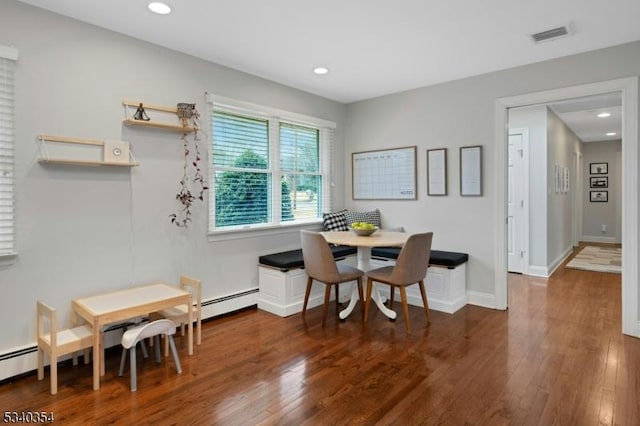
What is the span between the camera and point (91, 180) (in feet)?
9.29

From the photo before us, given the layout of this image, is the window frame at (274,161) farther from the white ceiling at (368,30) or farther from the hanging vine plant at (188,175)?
the white ceiling at (368,30)

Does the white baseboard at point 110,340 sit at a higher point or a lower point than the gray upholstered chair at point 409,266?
lower

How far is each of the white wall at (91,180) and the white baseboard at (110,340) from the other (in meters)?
0.06

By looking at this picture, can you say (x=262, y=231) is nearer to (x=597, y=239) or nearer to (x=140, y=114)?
(x=140, y=114)

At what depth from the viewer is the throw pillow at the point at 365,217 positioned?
4785 millimetres

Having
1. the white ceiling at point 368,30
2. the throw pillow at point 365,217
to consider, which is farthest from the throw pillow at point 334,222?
the white ceiling at point 368,30

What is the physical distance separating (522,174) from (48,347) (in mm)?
5825

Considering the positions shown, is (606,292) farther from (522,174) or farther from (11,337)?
(11,337)

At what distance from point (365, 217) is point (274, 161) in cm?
137

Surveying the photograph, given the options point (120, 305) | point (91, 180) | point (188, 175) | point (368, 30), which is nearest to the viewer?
point (120, 305)

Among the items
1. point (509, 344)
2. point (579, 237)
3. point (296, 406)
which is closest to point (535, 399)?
point (509, 344)

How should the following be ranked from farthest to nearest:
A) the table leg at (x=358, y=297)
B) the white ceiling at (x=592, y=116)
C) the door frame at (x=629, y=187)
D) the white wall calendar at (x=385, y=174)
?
the white ceiling at (x=592, y=116) < the white wall calendar at (x=385, y=174) < the table leg at (x=358, y=297) < the door frame at (x=629, y=187)

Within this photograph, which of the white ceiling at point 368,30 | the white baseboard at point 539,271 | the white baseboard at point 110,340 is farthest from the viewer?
the white baseboard at point 539,271

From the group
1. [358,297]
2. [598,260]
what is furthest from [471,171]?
[598,260]
